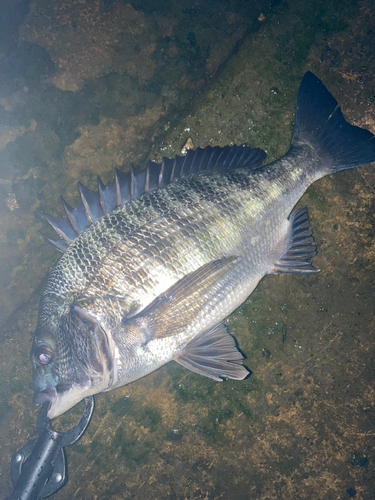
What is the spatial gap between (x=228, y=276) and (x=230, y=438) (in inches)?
57.6

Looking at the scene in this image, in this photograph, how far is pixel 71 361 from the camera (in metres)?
2.23

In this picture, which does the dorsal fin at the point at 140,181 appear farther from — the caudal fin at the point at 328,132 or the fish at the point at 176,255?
the caudal fin at the point at 328,132

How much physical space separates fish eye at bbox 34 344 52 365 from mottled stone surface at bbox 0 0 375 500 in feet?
2.90

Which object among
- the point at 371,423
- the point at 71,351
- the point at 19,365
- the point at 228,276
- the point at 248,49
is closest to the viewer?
the point at 71,351

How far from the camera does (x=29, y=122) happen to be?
9.93 ft

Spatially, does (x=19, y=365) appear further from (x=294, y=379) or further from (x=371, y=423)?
(x=371, y=423)

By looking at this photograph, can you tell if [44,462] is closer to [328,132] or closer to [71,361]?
[71,361]

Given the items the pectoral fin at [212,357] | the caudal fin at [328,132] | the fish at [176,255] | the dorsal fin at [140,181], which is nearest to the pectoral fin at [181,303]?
the fish at [176,255]

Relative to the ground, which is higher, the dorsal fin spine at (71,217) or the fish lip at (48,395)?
the dorsal fin spine at (71,217)

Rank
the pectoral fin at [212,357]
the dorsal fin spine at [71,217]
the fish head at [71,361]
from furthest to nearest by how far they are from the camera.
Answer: the dorsal fin spine at [71,217]
the pectoral fin at [212,357]
the fish head at [71,361]

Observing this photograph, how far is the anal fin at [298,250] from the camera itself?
2.60 meters

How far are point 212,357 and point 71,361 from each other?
1.08 m

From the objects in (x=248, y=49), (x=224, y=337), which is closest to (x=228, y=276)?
(x=224, y=337)

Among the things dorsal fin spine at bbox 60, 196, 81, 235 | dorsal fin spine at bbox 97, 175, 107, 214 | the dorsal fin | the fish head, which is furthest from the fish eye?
dorsal fin spine at bbox 97, 175, 107, 214
